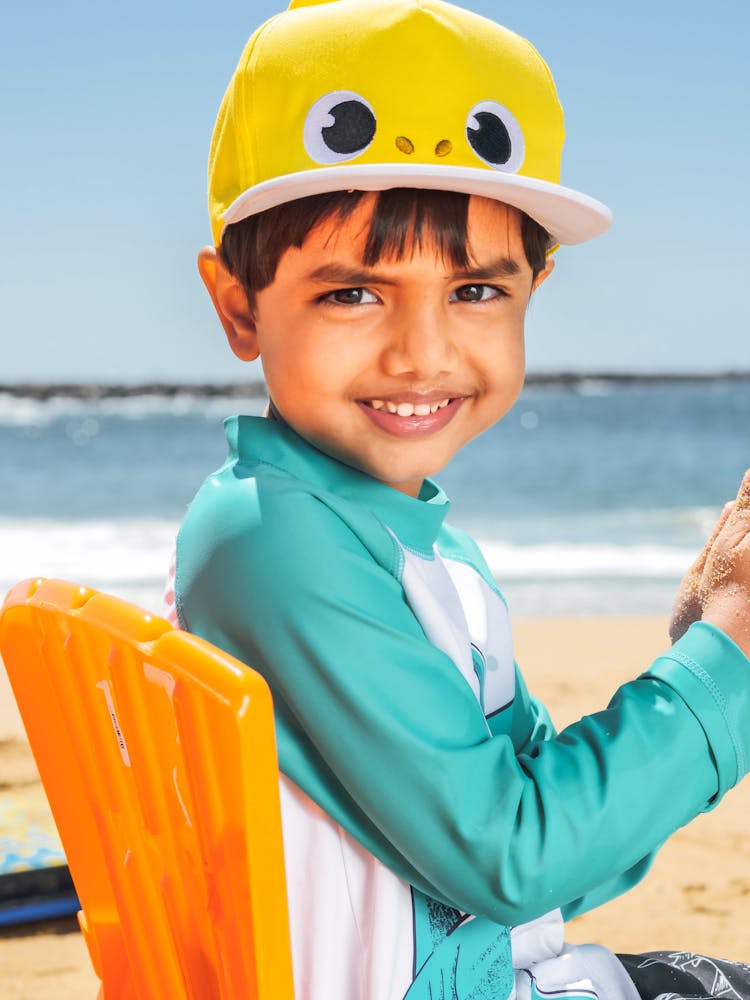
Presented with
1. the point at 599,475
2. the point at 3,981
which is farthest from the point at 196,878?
the point at 599,475

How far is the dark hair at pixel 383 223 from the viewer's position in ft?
3.82

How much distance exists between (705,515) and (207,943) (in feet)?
37.0

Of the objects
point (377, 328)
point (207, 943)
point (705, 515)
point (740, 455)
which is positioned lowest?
point (740, 455)

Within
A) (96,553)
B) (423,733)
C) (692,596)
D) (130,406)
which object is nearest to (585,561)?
(96,553)

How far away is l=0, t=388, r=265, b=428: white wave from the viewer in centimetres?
4062

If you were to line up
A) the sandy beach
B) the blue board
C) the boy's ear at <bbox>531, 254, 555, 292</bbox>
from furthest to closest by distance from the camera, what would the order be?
the blue board
the sandy beach
the boy's ear at <bbox>531, 254, 555, 292</bbox>

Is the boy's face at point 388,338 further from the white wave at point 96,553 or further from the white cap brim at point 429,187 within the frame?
the white wave at point 96,553

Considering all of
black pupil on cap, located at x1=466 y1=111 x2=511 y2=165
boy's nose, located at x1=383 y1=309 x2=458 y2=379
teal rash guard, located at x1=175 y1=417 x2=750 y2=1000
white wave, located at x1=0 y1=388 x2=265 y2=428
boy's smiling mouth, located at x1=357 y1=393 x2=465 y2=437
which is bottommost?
white wave, located at x1=0 y1=388 x2=265 y2=428

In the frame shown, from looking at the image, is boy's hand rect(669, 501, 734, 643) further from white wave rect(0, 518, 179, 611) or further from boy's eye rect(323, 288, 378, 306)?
white wave rect(0, 518, 179, 611)

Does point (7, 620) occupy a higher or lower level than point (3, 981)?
higher

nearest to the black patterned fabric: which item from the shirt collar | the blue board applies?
the shirt collar

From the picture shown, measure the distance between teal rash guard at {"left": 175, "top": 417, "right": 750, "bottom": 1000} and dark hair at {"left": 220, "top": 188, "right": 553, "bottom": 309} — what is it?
Answer: 178 mm

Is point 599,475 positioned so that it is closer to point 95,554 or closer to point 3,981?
point 95,554

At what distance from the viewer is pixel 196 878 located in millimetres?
962
